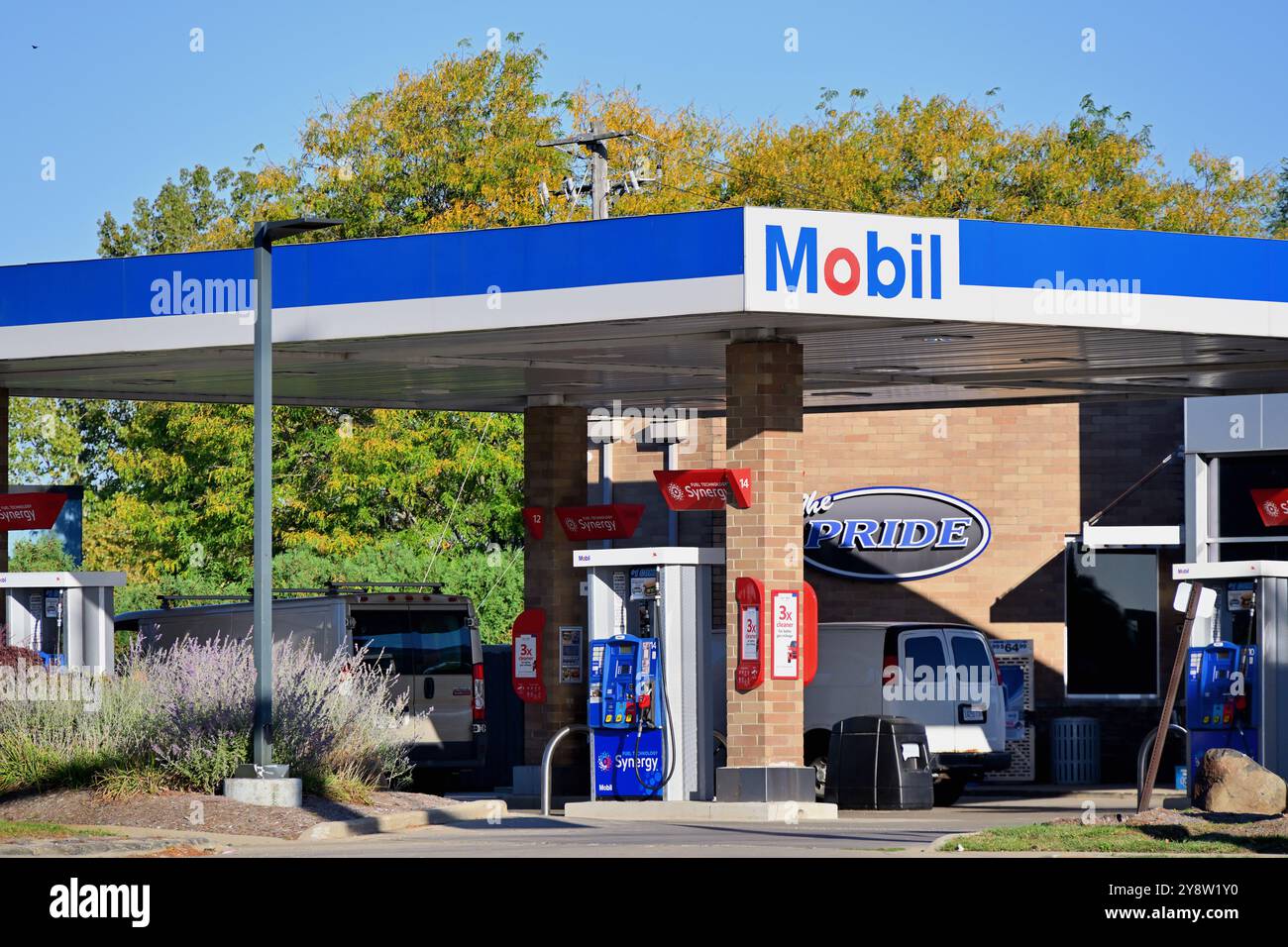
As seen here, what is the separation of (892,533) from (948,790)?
24.0 feet

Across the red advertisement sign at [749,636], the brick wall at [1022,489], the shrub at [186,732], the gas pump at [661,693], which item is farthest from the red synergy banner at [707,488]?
the brick wall at [1022,489]

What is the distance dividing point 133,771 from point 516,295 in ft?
19.8

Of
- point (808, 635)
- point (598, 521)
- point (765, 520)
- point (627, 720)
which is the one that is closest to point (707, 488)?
point (765, 520)

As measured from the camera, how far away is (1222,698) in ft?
69.8

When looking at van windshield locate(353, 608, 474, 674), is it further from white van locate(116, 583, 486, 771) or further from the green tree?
the green tree

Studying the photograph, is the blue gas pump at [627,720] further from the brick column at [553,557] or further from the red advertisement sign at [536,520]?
the red advertisement sign at [536,520]

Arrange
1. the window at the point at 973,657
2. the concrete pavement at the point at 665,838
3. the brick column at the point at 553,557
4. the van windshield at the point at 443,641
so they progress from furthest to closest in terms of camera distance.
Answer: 1. the brick column at the point at 553,557
2. the van windshield at the point at 443,641
3. the window at the point at 973,657
4. the concrete pavement at the point at 665,838

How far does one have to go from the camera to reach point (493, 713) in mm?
30562

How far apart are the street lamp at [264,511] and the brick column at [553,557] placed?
27.6ft

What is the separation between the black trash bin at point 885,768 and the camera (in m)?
21.7

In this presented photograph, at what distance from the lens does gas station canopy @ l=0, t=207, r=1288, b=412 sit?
65.1 ft

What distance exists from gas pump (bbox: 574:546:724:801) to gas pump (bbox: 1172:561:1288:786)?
481 cm

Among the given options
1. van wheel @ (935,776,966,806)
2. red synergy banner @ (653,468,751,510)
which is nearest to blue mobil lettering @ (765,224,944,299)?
red synergy banner @ (653,468,751,510)

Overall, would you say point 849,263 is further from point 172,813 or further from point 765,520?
point 172,813
